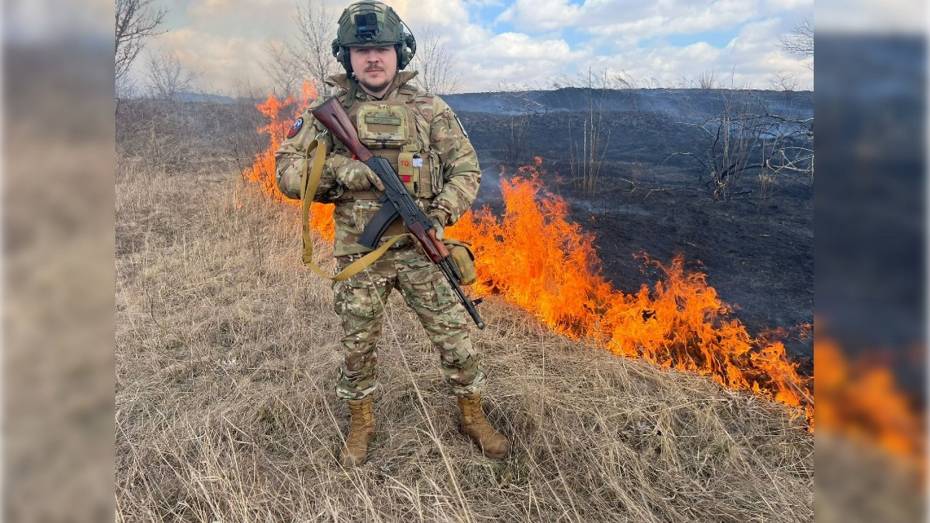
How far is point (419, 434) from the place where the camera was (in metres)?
3.12

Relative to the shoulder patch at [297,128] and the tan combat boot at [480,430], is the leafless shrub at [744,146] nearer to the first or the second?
the tan combat boot at [480,430]

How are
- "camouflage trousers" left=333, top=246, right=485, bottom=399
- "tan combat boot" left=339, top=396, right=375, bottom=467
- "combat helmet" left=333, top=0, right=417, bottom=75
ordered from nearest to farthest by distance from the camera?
"combat helmet" left=333, top=0, right=417, bottom=75
"camouflage trousers" left=333, top=246, right=485, bottom=399
"tan combat boot" left=339, top=396, right=375, bottom=467

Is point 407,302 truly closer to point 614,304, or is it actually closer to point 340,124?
point 340,124

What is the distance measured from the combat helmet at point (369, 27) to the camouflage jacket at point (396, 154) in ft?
0.71

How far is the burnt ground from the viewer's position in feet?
17.8

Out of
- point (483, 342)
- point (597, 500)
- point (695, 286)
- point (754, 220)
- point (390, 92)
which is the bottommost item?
point (597, 500)

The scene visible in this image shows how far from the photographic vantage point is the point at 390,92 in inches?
104

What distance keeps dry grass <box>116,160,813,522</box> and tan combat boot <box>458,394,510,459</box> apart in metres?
0.08

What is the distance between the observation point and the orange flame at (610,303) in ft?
13.7

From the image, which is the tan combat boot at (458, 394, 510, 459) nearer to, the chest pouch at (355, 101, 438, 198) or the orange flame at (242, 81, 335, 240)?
the chest pouch at (355, 101, 438, 198)
